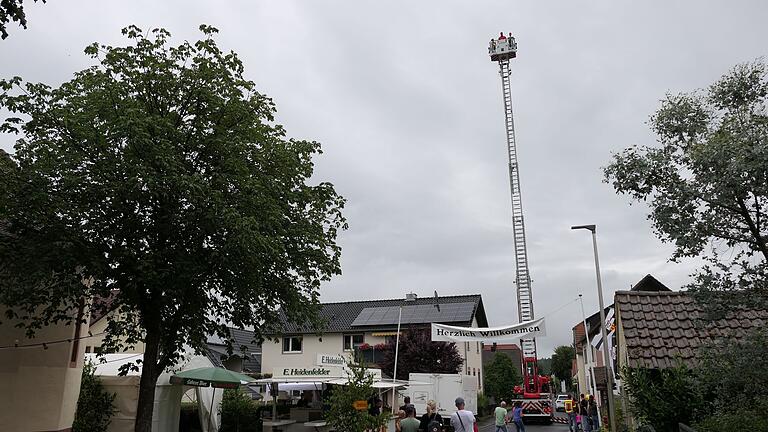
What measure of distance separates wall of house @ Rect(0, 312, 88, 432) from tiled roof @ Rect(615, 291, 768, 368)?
14223mm

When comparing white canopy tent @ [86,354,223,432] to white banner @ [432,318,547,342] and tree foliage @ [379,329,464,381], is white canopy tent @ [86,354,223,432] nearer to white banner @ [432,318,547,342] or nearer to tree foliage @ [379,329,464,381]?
white banner @ [432,318,547,342]

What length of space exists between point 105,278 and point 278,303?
4227mm

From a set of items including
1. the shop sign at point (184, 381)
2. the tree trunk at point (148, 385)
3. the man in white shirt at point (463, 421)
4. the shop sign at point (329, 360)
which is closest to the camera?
the man in white shirt at point (463, 421)

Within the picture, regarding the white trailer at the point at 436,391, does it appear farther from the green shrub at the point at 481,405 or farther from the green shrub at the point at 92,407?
the green shrub at the point at 481,405

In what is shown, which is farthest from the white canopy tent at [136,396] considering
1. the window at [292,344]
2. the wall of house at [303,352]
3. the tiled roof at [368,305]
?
the tiled roof at [368,305]

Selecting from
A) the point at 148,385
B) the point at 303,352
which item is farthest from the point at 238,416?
the point at 303,352

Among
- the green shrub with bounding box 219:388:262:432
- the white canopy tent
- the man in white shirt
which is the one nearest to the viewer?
the man in white shirt

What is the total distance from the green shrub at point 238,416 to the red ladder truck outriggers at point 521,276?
1480 cm

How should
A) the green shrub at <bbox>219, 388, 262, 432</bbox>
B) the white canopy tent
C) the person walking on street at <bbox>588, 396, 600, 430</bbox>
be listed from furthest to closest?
the person walking on street at <bbox>588, 396, 600, 430</bbox> → the green shrub at <bbox>219, 388, 262, 432</bbox> → the white canopy tent

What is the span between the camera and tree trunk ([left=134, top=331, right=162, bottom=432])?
14609 millimetres

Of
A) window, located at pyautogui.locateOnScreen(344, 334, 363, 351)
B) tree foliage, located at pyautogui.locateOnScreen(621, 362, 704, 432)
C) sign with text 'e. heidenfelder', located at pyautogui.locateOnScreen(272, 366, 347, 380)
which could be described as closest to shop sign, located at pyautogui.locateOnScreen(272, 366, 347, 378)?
sign with text 'e. heidenfelder', located at pyautogui.locateOnScreen(272, 366, 347, 380)

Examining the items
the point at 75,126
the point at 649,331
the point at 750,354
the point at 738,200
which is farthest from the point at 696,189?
the point at 75,126

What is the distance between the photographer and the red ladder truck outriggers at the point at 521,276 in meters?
36.5

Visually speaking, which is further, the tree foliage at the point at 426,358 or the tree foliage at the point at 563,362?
the tree foliage at the point at 563,362
